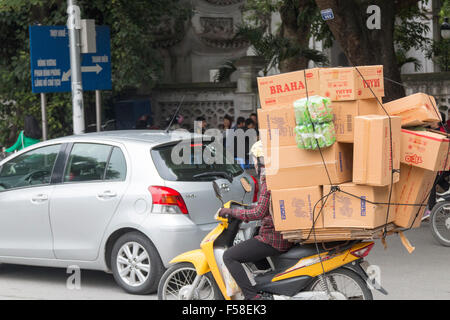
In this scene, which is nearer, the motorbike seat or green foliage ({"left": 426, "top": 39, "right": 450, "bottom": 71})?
the motorbike seat

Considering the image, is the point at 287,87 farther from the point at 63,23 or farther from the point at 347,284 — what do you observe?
the point at 63,23

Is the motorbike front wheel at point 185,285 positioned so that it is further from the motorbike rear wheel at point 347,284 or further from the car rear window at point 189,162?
the car rear window at point 189,162

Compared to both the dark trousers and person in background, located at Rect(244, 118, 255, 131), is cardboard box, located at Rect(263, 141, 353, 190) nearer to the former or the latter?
the dark trousers

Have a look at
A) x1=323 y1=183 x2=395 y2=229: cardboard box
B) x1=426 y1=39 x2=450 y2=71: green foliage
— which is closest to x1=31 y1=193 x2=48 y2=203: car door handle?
x1=323 y1=183 x2=395 y2=229: cardboard box

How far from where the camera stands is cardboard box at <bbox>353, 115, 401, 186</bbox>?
5.53 metres

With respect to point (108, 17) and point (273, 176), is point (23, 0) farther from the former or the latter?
point (273, 176)

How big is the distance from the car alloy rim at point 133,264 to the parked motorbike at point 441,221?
4.26 meters

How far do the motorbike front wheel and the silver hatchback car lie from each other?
2.52ft

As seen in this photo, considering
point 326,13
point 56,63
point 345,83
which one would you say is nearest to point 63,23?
point 56,63

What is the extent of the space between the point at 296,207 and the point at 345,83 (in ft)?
3.30

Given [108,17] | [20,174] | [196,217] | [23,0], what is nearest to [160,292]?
[196,217]

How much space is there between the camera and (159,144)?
7727 mm

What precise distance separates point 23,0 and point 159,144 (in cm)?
845

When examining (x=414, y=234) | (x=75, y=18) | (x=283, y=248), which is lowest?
(x=414, y=234)
